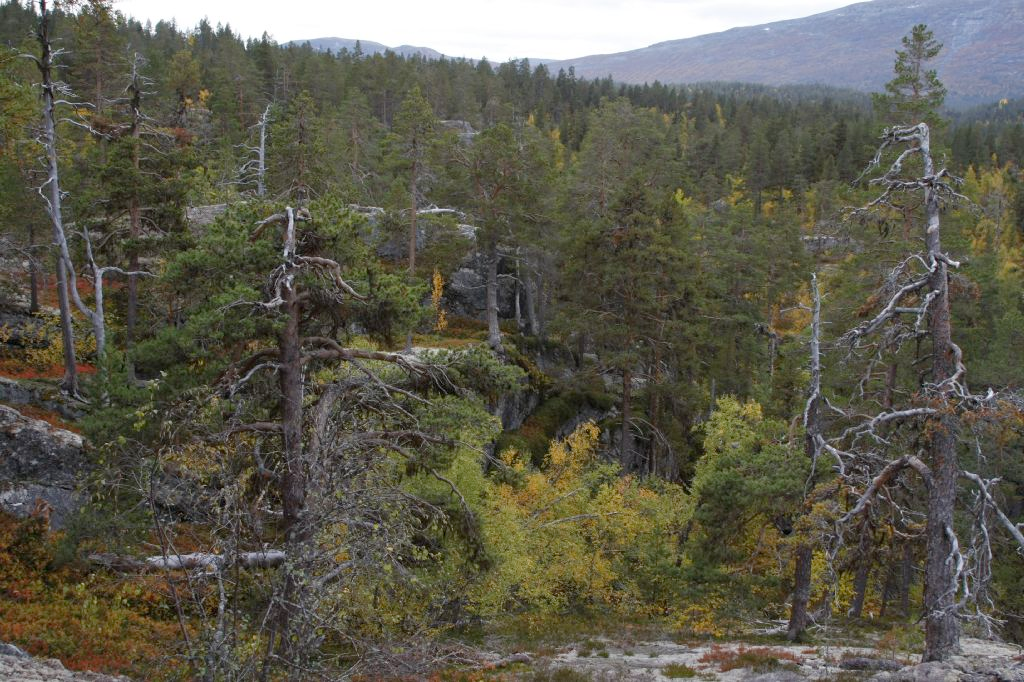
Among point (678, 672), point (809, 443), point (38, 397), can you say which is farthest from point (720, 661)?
point (38, 397)

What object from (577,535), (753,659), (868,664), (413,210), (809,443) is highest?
(413,210)

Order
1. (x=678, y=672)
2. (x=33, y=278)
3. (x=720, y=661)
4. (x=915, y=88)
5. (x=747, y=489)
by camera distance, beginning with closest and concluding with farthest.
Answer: (x=678, y=672) < (x=720, y=661) < (x=747, y=489) < (x=915, y=88) < (x=33, y=278)

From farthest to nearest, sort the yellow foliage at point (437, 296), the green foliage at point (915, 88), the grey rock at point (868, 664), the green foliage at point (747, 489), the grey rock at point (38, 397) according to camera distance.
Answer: the yellow foliage at point (437, 296)
the green foliage at point (915, 88)
the grey rock at point (38, 397)
the green foliage at point (747, 489)
the grey rock at point (868, 664)

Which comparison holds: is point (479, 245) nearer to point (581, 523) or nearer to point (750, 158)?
point (581, 523)

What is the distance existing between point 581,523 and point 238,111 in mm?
53653

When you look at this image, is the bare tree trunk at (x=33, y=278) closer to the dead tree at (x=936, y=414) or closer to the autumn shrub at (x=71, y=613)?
the autumn shrub at (x=71, y=613)

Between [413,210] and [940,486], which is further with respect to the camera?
[413,210]

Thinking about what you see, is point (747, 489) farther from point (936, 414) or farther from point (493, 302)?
point (493, 302)

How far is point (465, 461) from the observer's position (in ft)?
60.0

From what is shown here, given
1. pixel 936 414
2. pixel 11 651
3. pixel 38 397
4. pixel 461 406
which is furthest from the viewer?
pixel 38 397

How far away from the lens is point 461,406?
38.5ft

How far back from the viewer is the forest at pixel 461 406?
880 cm

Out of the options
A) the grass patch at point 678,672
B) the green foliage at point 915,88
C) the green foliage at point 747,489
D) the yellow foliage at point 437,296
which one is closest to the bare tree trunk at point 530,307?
the yellow foliage at point 437,296

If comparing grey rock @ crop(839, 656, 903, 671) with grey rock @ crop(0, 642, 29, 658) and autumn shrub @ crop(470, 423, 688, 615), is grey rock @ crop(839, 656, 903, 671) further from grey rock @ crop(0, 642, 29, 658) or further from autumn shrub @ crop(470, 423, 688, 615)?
grey rock @ crop(0, 642, 29, 658)
